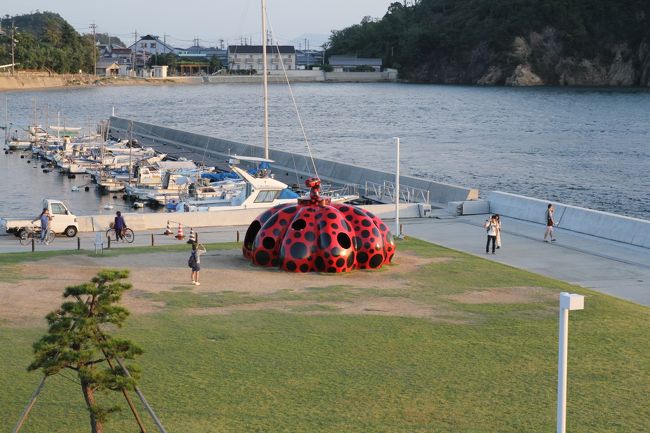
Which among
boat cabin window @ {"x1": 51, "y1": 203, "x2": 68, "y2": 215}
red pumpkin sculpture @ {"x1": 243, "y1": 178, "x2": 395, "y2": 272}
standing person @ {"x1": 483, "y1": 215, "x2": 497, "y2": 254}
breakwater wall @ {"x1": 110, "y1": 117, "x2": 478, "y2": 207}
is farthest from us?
breakwater wall @ {"x1": 110, "y1": 117, "x2": 478, "y2": 207}

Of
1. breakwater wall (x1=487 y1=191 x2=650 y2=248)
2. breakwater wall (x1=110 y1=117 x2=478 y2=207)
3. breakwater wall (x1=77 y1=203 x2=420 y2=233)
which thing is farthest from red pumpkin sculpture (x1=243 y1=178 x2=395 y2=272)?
breakwater wall (x1=110 y1=117 x2=478 y2=207)

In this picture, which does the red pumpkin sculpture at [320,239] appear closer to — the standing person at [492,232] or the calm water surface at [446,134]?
the standing person at [492,232]

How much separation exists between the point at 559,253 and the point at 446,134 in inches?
3478

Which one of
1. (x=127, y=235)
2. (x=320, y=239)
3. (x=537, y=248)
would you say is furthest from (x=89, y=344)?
(x=537, y=248)

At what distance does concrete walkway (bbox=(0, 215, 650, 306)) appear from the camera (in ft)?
88.2

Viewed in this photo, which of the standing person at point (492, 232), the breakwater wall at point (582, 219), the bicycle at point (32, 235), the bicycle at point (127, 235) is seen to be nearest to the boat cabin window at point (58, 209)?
the bicycle at point (32, 235)

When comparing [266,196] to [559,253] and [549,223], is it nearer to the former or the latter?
[549,223]

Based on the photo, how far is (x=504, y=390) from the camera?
17.3 meters

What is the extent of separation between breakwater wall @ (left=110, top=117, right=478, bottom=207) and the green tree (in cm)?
2776

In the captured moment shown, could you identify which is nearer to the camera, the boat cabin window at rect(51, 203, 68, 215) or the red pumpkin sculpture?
the red pumpkin sculpture

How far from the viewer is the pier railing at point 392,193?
42531mm

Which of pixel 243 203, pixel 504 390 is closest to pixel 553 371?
pixel 504 390

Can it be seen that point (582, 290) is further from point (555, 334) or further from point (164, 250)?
point (164, 250)

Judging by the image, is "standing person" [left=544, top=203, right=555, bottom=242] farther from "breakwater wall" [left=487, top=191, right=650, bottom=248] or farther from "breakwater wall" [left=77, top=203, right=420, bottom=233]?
"breakwater wall" [left=77, top=203, right=420, bottom=233]
